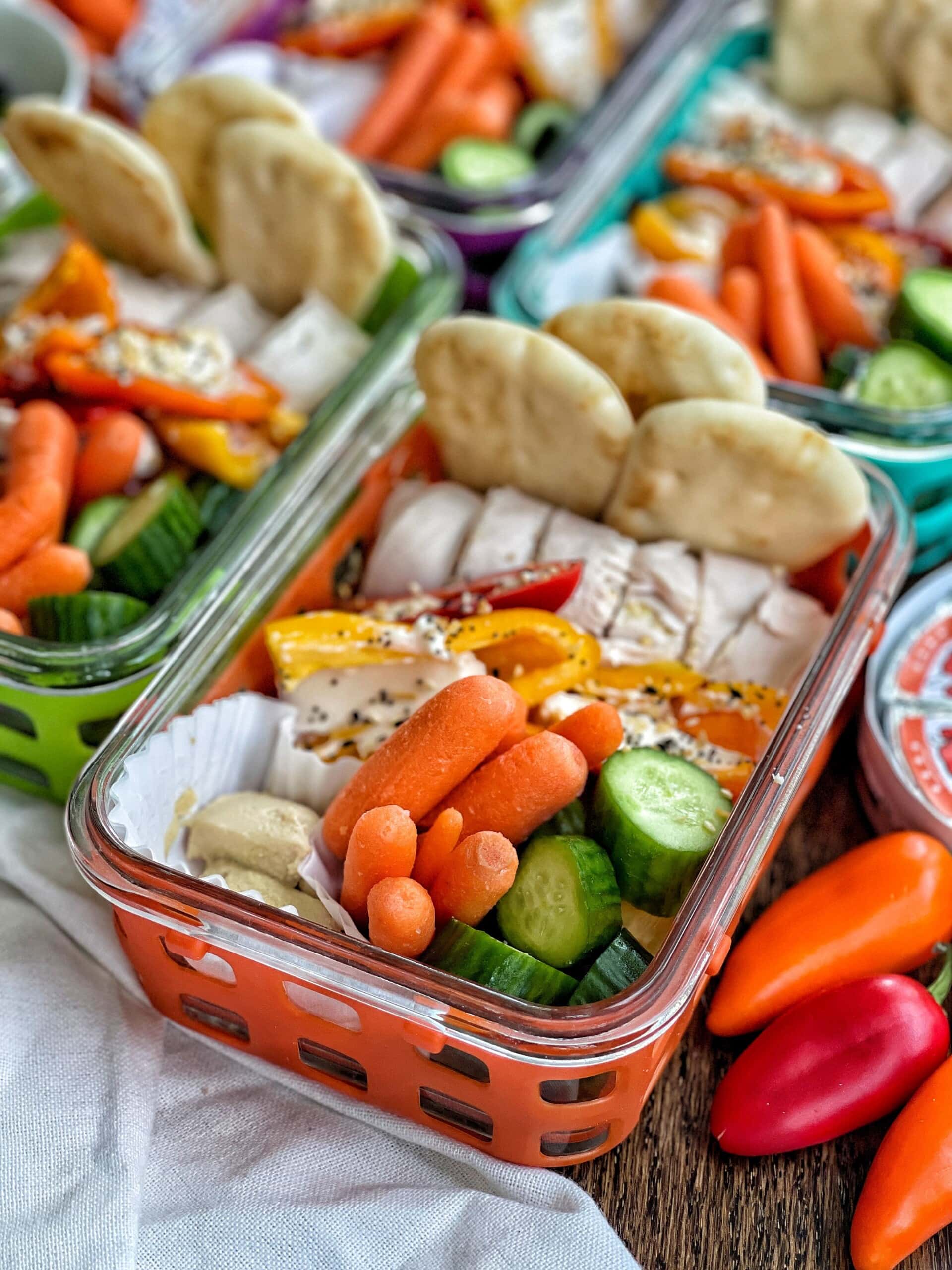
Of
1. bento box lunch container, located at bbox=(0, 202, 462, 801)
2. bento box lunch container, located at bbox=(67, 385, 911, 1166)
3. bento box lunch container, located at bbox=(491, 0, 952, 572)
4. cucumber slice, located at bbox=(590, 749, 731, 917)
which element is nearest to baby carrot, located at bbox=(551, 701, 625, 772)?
cucumber slice, located at bbox=(590, 749, 731, 917)

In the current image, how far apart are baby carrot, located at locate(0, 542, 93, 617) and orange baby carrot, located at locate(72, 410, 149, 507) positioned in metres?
0.17

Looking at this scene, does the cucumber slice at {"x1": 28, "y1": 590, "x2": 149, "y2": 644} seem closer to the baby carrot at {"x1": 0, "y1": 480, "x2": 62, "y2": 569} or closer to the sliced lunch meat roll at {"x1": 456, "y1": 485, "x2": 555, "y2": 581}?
the baby carrot at {"x1": 0, "y1": 480, "x2": 62, "y2": 569}

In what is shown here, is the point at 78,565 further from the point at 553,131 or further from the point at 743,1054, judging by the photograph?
the point at 553,131

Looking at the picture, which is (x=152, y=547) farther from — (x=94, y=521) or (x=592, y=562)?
(x=592, y=562)

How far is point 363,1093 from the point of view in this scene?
1427mm

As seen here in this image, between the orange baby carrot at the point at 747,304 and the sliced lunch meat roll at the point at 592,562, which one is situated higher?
the orange baby carrot at the point at 747,304

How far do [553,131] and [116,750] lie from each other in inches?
71.5

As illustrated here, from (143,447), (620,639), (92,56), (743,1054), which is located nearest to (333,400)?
(143,447)

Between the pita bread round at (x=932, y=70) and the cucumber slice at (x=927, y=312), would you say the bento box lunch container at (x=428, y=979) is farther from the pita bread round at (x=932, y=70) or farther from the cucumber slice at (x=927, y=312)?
the pita bread round at (x=932, y=70)

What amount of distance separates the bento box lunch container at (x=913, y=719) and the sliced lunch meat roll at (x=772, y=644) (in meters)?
0.15

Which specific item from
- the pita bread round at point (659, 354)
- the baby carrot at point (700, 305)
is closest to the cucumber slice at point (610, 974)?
the pita bread round at point (659, 354)

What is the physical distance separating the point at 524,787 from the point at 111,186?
130 cm

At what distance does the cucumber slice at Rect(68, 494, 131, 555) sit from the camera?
5.95ft

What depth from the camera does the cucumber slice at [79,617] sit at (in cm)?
166
